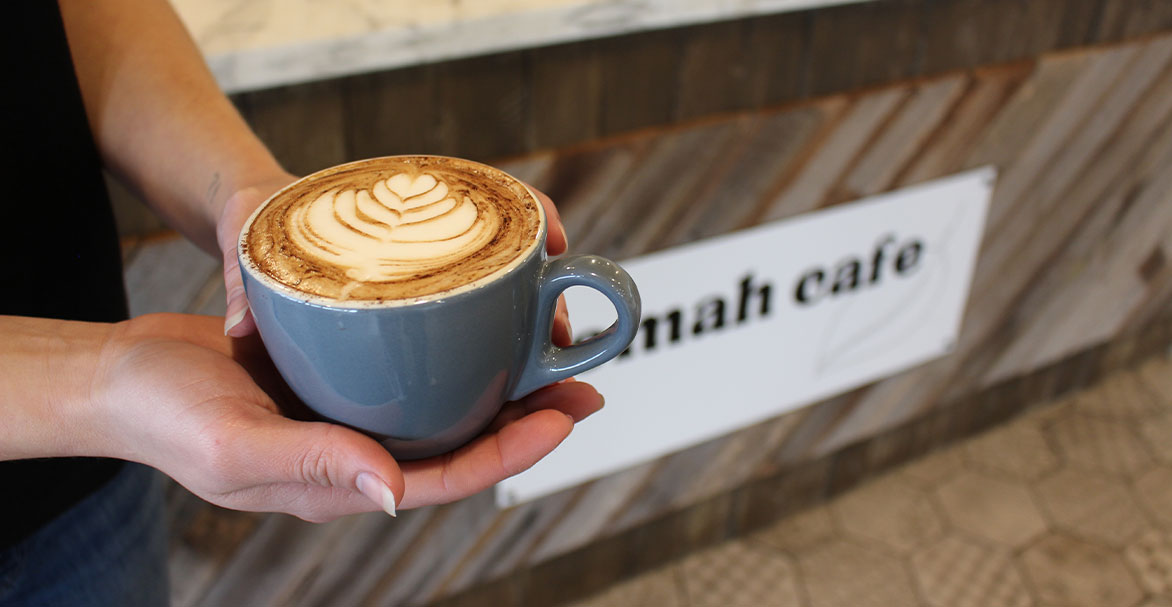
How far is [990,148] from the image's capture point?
1.78m

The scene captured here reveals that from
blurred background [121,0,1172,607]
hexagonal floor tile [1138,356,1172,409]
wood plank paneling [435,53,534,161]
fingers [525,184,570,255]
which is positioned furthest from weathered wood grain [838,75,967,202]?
hexagonal floor tile [1138,356,1172,409]

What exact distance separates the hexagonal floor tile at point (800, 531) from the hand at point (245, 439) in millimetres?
1507

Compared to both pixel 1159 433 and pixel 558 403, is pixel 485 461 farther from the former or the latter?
pixel 1159 433

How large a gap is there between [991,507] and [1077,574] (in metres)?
0.23

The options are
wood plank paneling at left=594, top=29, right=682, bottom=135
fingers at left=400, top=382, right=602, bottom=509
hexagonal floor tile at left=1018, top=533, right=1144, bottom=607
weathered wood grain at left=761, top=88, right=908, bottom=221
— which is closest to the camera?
fingers at left=400, top=382, right=602, bottom=509

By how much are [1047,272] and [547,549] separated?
50.5 inches

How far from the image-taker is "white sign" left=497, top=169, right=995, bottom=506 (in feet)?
5.12

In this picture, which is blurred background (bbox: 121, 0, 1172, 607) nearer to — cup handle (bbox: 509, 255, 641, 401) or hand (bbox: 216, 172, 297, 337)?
hand (bbox: 216, 172, 297, 337)

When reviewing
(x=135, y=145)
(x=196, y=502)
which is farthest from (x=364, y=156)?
(x=196, y=502)

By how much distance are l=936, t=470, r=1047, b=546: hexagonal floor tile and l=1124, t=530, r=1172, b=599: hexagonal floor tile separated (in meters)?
0.19

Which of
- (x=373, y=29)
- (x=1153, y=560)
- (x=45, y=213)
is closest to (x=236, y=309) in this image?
(x=45, y=213)

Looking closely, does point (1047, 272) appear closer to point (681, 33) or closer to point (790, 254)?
point (790, 254)

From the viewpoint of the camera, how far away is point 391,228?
0.66 metres

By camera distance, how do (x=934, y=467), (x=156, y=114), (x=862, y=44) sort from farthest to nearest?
(x=934, y=467) < (x=862, y=44) < (x=156, y=114)
